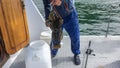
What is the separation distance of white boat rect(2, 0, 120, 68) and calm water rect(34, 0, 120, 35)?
2514 mm

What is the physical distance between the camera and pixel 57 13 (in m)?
3.57

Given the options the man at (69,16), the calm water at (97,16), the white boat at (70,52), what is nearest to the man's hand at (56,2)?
the man at (69,16)

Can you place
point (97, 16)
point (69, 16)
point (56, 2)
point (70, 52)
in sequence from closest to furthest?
point (56, 2) → point (69, 16) → point (70, 52) → point (97, 16)

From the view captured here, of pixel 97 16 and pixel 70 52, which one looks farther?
pixel 97 16

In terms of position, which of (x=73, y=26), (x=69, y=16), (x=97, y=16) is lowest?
(x=97, y=16)

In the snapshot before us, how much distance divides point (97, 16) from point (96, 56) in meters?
5.86

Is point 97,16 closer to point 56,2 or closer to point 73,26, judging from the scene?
point 73,26

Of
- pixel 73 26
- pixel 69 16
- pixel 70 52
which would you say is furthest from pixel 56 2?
pixel 70 52

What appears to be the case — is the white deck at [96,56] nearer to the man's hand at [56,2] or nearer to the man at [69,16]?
the man at [69,16]

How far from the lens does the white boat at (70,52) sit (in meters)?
3.93

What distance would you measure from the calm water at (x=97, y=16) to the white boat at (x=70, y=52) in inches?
99.0

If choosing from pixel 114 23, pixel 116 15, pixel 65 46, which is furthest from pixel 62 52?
pixel 116 15

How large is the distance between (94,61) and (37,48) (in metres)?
1.16

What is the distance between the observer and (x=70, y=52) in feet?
14.1
